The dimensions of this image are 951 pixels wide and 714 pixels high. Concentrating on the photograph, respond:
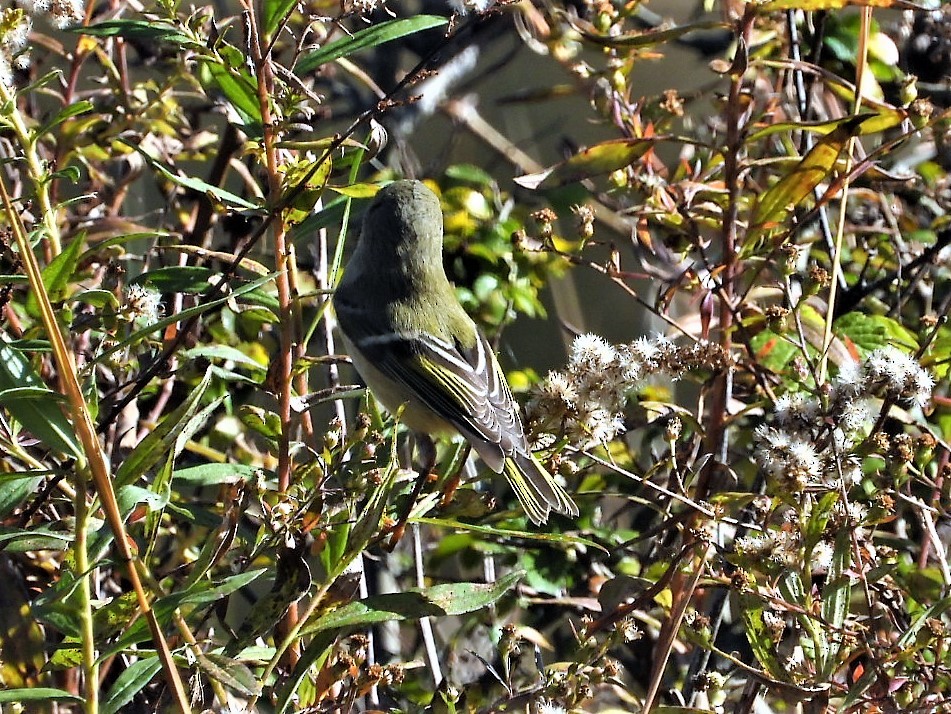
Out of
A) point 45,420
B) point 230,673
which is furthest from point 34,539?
point 230,673

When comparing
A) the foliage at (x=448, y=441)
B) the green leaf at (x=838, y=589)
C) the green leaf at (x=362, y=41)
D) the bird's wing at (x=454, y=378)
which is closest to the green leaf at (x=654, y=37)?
the foliage at (x=448, y=441)

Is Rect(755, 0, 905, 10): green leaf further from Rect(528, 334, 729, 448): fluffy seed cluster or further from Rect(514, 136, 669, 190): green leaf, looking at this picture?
Rect(528, 334, 729, 448): fluffy seed cluster

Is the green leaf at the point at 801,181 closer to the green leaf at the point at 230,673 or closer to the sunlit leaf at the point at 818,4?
the sunlit leaf at the point at 818,4

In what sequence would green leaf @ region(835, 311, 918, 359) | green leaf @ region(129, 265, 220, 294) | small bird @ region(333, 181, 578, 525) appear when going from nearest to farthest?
green leaf @ region(129, 265, 220, 294) → green leaf @ region(835, 311, 918, 359) → small bird @ region(333, 181, 578, 525)

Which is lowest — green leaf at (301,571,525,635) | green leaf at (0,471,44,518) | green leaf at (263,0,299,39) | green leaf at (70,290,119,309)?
green leaf at (301,571,525,635)

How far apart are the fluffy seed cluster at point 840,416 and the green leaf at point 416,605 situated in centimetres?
36

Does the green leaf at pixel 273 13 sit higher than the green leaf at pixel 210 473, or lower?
higher

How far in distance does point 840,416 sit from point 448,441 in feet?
2.74

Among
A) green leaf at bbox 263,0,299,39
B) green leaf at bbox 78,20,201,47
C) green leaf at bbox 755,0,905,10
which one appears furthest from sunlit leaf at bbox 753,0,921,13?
green leaf at bbox 78,20,201,47

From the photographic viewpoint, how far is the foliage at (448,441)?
1.20 meters

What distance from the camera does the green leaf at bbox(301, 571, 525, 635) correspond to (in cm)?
121

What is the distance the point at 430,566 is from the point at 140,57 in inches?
48.8

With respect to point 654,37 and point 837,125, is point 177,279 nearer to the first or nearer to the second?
point 654,37

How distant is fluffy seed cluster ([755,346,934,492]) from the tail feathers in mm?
308
